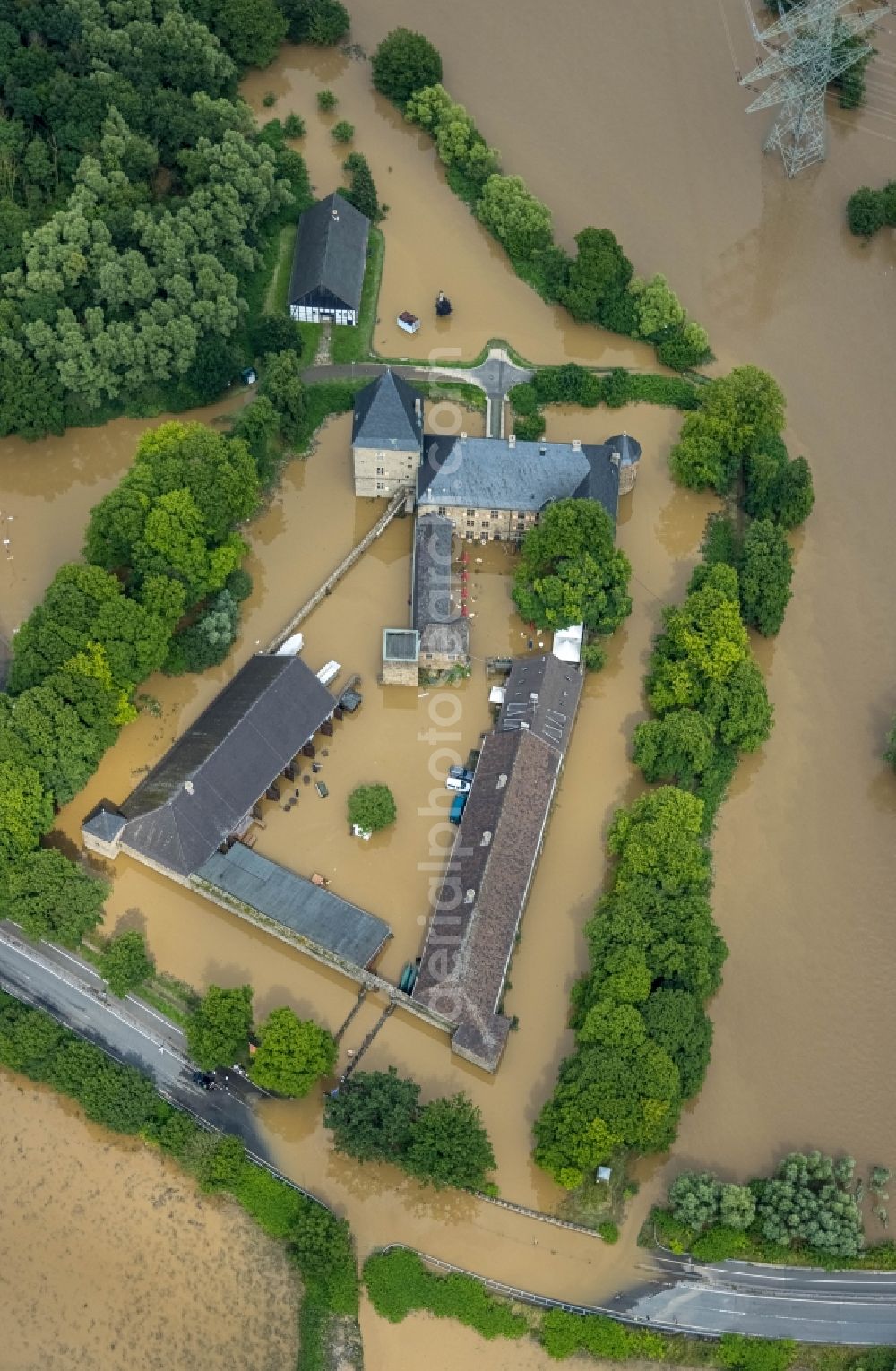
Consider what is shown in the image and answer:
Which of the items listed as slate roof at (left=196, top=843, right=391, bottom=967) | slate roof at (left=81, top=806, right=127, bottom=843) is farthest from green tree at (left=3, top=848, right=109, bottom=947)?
slate roof at (left=196, top=843, right=391, bottom=967)

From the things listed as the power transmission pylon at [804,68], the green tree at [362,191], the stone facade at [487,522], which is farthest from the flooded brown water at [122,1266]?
the power transmission pylon at [804,68]

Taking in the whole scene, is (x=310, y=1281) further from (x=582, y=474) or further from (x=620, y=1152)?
(x=582, y=474)

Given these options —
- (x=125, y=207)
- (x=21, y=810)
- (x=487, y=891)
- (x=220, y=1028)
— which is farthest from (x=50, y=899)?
(x=125, y=207)

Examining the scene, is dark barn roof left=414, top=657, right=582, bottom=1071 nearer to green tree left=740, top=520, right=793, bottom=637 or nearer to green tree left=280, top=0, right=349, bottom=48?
green tree left=740, top=520, right=793, bottom=637

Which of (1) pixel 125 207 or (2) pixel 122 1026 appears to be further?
(1) pixel 125 207

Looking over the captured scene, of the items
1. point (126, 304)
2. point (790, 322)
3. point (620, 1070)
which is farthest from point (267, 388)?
point (620, 1070)

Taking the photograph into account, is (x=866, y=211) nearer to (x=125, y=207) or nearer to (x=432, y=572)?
(x=432, y=572)
